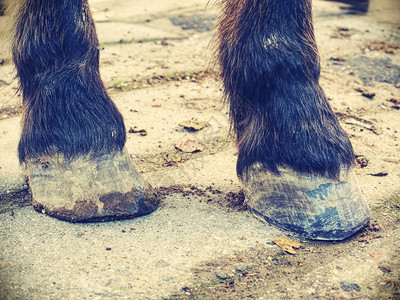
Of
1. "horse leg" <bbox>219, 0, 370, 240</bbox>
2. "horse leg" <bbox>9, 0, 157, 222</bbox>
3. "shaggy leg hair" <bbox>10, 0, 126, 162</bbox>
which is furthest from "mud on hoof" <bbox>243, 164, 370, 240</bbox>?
"shaggy leg hair" <bbox>10, 0, 126, 162</bbox>

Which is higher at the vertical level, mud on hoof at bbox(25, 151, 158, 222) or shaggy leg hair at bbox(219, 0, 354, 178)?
shaggy leg hair at bbox(219, 0, 354, 178)

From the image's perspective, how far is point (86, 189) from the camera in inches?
59.1

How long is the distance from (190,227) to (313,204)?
16.7 inches

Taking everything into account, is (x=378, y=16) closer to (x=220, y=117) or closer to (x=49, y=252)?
(x=220, y=117)

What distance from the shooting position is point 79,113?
4.97 feet

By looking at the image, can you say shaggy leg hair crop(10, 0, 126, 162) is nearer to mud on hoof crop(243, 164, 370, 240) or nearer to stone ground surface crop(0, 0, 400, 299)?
stone ground surface crop(0, 0, 400, 299)

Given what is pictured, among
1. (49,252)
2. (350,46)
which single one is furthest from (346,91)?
(49,252)

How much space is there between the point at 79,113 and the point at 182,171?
547 mm

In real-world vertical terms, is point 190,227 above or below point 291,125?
below

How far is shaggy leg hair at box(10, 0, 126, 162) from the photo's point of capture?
1459mm

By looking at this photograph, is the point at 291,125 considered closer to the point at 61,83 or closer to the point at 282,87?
the point at 282,87

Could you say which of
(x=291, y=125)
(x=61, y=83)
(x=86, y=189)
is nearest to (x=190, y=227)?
(x=86, y=189)

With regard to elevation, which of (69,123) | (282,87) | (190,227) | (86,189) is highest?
(282,87)

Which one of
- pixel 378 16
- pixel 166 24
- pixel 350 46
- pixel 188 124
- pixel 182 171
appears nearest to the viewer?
pixel 182 171
